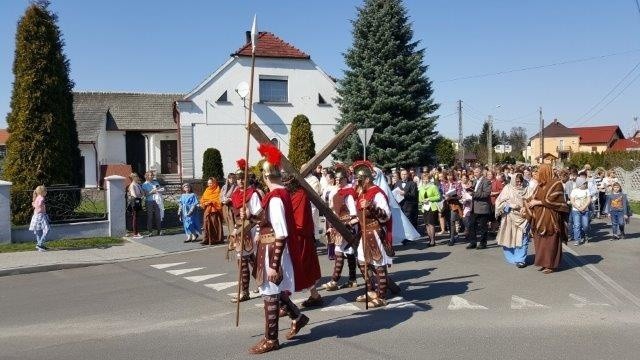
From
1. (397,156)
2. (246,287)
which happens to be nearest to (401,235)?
(246,287)

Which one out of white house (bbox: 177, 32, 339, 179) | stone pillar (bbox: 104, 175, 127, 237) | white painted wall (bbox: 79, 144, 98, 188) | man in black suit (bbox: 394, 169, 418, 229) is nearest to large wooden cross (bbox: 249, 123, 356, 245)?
man in black suit (bbox: 394, 169, 418, 229)

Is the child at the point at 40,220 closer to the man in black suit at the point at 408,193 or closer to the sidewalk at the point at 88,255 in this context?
the sidewalk at the point at 88,255

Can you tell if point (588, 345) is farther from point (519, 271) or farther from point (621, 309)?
point (519, 271)

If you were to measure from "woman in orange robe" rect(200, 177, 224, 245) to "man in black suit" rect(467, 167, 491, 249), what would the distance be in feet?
20.3

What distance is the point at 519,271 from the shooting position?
1059cm

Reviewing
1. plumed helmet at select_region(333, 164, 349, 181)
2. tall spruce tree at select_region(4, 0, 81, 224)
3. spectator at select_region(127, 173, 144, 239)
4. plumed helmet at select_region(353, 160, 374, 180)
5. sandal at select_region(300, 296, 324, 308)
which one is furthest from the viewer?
tall spruce tree at select_region(4, 0, 81, 224)

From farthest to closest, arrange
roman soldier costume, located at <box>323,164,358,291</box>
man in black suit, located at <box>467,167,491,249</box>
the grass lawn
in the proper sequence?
1. the grass lawn
2. man in black suit, located at <box>467,167,491,249</box>
3. roman soldier costume, located at <box>323,164,358,291</box>

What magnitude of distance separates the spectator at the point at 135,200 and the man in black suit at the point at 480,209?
8598 mm

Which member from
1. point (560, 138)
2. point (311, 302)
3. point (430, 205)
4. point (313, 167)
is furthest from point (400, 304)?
point (560, 138)

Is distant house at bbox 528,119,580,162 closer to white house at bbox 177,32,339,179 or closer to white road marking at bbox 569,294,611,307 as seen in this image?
white house at bbox 177,32,339,179

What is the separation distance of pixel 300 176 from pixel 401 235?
19.6ft

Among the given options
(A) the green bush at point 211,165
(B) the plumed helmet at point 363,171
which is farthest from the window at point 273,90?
(B) the plumed helmet at point 363,171

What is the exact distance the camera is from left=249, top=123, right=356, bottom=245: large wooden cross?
6973 mm

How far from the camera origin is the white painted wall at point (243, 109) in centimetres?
2777
